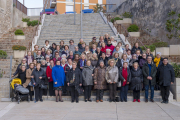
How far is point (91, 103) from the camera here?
852cm

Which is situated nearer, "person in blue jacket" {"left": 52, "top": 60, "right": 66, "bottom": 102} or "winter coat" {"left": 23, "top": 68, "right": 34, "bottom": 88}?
"person in blue jacket" {"left": 52, "top": 60, "right": 66, "bottom": 102}

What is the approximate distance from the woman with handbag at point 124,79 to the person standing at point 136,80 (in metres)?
0.19

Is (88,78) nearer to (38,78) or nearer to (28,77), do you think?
(38,78)

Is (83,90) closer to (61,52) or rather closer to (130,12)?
(61,52)

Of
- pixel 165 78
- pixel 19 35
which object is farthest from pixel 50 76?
pixel 19 35

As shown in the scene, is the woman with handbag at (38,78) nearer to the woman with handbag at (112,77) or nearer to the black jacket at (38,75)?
the black jacket at (38,75)

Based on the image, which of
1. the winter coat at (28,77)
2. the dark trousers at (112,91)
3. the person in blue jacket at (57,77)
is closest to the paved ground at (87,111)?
the dark trousers at (112,91)

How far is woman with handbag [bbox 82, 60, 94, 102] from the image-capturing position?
881 cm

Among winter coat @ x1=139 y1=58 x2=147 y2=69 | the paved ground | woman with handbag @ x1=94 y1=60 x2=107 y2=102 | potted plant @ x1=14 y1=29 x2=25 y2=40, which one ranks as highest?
potted plant @ x1=14 y1=29 x2=25 y2=40

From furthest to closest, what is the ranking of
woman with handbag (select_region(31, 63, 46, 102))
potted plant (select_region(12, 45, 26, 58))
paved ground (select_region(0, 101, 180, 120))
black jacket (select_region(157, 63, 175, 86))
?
potted plant (select_region(12, 45, 26, 58)) < woman with handbag (select_region(31, 63, 46, 102)) < black jacket (select_region(157, 63, 175, 86)) < paved ground (select_region(0, 101, 180, 120))

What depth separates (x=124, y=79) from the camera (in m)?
8.66

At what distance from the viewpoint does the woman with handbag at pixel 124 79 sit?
8.70 meters

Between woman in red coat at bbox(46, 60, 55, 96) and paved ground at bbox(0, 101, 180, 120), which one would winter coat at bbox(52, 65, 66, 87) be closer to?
woman in red coat at bbox(46, 60, 55, 96)

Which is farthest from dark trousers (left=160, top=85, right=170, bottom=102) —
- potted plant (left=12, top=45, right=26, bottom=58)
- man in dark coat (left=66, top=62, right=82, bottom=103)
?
potted plant (left=12, top=45, right=26, bottom=58)
